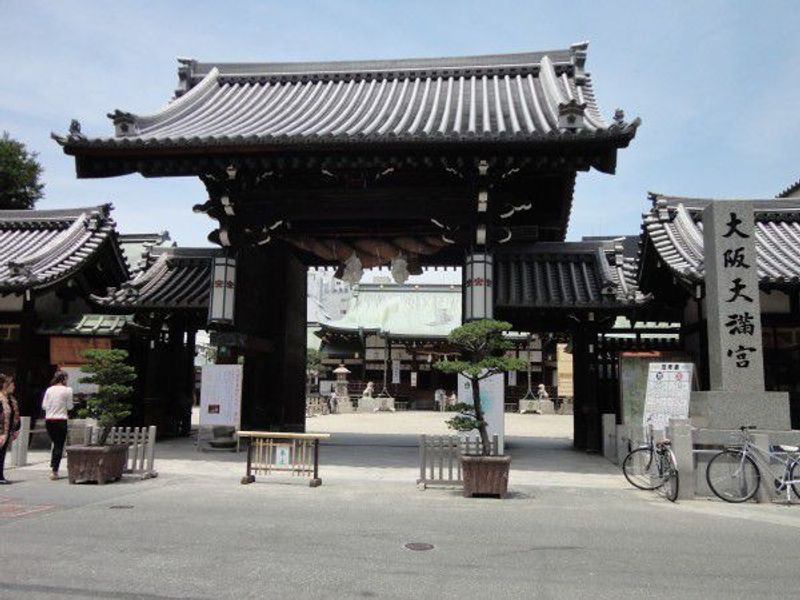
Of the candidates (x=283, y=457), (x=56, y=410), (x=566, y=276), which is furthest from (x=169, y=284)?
(x=566, y=276)

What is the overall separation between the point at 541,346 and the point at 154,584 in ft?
118

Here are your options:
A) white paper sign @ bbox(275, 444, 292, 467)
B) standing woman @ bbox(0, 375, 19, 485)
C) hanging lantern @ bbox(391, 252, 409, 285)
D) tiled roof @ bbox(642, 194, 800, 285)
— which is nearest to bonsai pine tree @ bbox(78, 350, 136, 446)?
standing woman @ bbox(0, 375, 19, 485)

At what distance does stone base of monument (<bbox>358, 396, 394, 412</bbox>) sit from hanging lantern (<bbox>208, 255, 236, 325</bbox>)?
22.6m

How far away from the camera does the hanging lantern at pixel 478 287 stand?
13.3 metres

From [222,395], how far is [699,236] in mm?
11131

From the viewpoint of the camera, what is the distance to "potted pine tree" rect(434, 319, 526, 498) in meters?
9.30

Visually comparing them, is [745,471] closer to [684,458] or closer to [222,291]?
[684,458]

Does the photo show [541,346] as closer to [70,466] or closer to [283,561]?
[70,466]

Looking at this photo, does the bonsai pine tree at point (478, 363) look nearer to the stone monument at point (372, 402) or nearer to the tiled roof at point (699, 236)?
the tiled roof at point (699, 236)

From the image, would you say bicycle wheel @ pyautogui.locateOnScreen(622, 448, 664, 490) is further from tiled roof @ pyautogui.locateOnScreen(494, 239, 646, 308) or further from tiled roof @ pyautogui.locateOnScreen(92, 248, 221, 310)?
tiled roof @ pyautogui.locateOnScreen(92, 248, 221, 310)

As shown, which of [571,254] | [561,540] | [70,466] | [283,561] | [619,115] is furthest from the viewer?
[571,254]

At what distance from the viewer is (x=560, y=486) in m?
10.4

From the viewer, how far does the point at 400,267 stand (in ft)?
52.9

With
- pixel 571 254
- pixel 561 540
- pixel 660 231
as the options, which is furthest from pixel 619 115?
pixel 561 540
